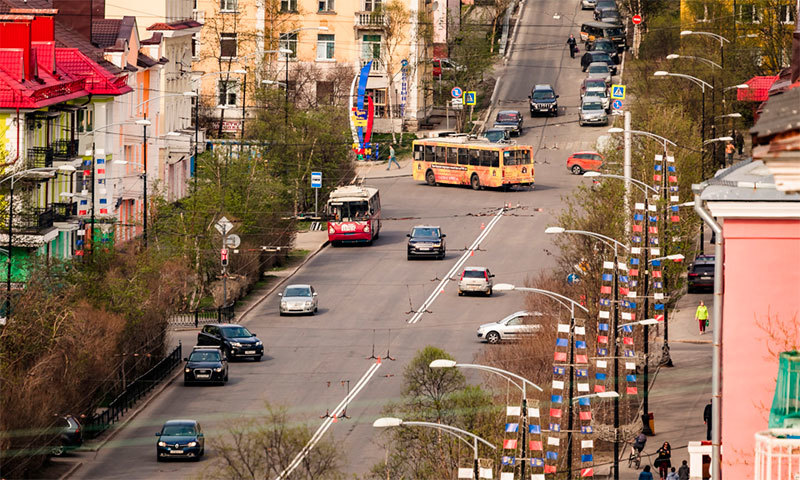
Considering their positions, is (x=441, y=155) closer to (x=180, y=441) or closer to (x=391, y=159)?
(x=391, y=159)

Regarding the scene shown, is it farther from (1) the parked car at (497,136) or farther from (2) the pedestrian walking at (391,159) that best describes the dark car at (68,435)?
(2) the pedestrian walking at (391,159)

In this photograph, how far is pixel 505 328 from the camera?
215 ft

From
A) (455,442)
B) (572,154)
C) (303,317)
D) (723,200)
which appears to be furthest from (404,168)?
(723,200)

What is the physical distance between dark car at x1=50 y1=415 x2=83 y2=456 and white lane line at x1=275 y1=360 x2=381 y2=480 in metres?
6.76

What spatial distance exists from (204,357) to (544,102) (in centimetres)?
6060

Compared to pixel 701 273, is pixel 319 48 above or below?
above

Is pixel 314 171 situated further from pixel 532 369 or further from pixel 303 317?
pixel 532 369

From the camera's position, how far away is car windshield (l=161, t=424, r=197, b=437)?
50.0m

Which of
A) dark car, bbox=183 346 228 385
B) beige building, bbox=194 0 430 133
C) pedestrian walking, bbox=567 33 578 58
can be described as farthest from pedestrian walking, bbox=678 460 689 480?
pedestrian walking, bbox=567 33 578 58

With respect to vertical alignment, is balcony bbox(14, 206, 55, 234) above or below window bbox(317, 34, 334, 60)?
A: below

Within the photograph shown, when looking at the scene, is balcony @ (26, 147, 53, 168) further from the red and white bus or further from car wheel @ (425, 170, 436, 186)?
car wheel @ (425, 170, 436, 186)

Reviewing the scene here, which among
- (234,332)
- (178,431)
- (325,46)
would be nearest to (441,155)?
(325,46)

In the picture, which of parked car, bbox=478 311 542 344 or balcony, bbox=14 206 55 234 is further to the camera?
parked car, bbox=478 311 542 344

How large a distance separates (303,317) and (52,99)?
1322 cm
